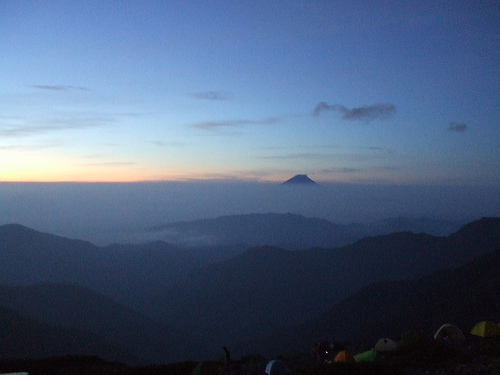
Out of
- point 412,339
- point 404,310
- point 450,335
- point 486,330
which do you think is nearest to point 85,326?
point 404,310


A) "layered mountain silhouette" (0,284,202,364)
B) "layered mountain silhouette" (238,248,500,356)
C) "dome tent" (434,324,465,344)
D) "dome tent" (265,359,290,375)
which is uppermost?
"dome tent" (434,324,465,344)

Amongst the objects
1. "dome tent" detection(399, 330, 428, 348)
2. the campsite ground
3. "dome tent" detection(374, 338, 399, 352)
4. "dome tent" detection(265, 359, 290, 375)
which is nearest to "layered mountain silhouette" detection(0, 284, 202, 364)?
the campsite ground

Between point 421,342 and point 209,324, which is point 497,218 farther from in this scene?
point 421,342

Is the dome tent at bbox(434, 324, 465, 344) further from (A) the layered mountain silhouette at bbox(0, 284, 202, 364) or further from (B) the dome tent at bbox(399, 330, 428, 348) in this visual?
(A) the layered mountain silhouette at bbox(0, 284, 202, 364)

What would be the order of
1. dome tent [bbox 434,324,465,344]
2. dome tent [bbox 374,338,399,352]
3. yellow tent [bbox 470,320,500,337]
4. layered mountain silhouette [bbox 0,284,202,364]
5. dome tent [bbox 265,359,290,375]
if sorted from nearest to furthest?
dome tent [bbox 265,359,290,375] < dome tent [bbox 374,338,399,352] < dome tent [bbox 434,324,465,344] < yellow tent [bbox 470,320,500,337] < layered mountain silhouette [bbox 0,284,202,364]

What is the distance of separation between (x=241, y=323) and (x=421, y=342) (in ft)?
554

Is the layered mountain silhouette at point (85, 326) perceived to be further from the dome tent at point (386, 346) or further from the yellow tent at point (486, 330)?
the yellow tent at point (486, 330)

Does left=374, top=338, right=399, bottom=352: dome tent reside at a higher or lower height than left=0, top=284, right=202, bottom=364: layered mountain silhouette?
higher

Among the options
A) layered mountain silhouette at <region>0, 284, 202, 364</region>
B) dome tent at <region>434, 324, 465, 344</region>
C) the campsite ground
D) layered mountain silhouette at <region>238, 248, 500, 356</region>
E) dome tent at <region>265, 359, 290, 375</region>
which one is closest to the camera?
the campsite ground

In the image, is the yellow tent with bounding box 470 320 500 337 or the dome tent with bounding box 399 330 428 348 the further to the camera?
the yellow tent with bounding box 470 320 500 337

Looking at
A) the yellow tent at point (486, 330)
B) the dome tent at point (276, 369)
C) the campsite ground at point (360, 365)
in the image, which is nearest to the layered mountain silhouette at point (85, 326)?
the campsite ground at point (360, 365)

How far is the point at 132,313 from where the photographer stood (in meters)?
171

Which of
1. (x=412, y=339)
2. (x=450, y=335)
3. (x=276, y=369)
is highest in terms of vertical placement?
(x=450, y=335)

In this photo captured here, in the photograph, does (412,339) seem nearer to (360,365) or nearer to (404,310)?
(360,365)
